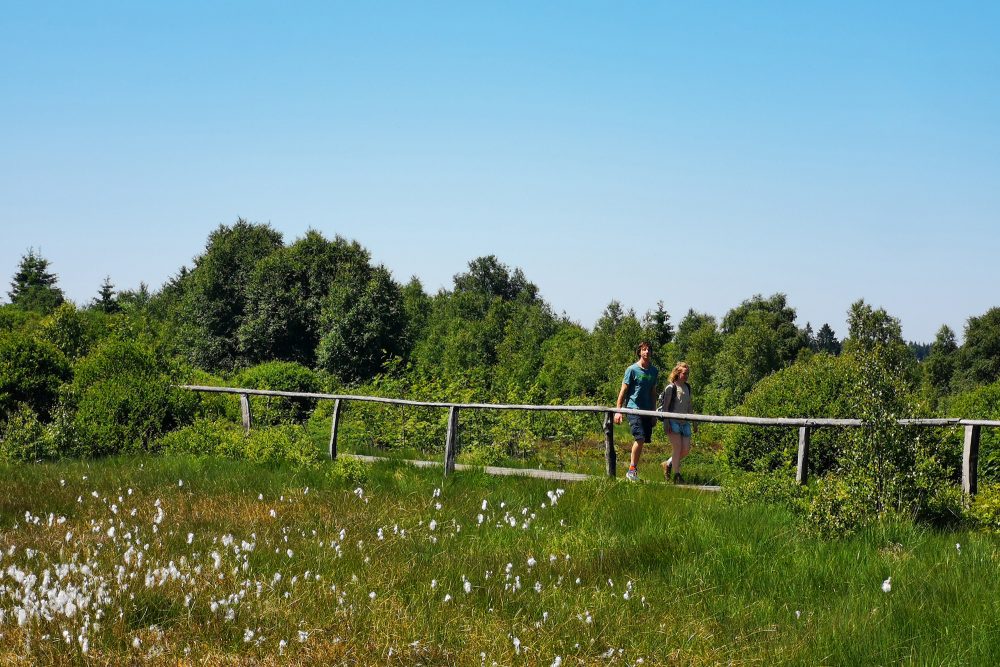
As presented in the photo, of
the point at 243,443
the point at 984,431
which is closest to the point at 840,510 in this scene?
the point at 984,431

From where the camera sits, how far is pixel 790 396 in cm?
1252

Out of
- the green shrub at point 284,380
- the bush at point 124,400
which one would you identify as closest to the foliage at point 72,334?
the bush at point 124,400

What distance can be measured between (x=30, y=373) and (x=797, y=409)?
41.3ft

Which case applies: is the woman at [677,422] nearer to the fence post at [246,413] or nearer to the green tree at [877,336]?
the green tree at [877,336]

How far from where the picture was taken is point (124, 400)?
13.5m

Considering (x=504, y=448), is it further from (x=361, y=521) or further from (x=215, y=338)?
(x=215, y=338)

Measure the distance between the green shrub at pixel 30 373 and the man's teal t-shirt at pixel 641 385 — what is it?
968 cm

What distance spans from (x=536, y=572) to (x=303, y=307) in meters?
32.7

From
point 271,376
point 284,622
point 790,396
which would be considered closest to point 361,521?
point 284,622

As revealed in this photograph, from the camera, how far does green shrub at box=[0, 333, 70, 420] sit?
14133 mm

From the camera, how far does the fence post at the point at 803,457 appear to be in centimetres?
912

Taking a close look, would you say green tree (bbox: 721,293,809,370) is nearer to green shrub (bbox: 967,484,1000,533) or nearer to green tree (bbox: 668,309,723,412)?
green tree (bbox: 668,309,723,412)

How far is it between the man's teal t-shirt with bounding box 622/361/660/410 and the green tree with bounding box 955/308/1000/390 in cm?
4800

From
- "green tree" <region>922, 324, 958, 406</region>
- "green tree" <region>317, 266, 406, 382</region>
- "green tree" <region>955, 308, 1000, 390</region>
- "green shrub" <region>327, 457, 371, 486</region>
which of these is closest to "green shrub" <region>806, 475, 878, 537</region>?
"green shrub" <region>327, 457, 371, 486</region>
